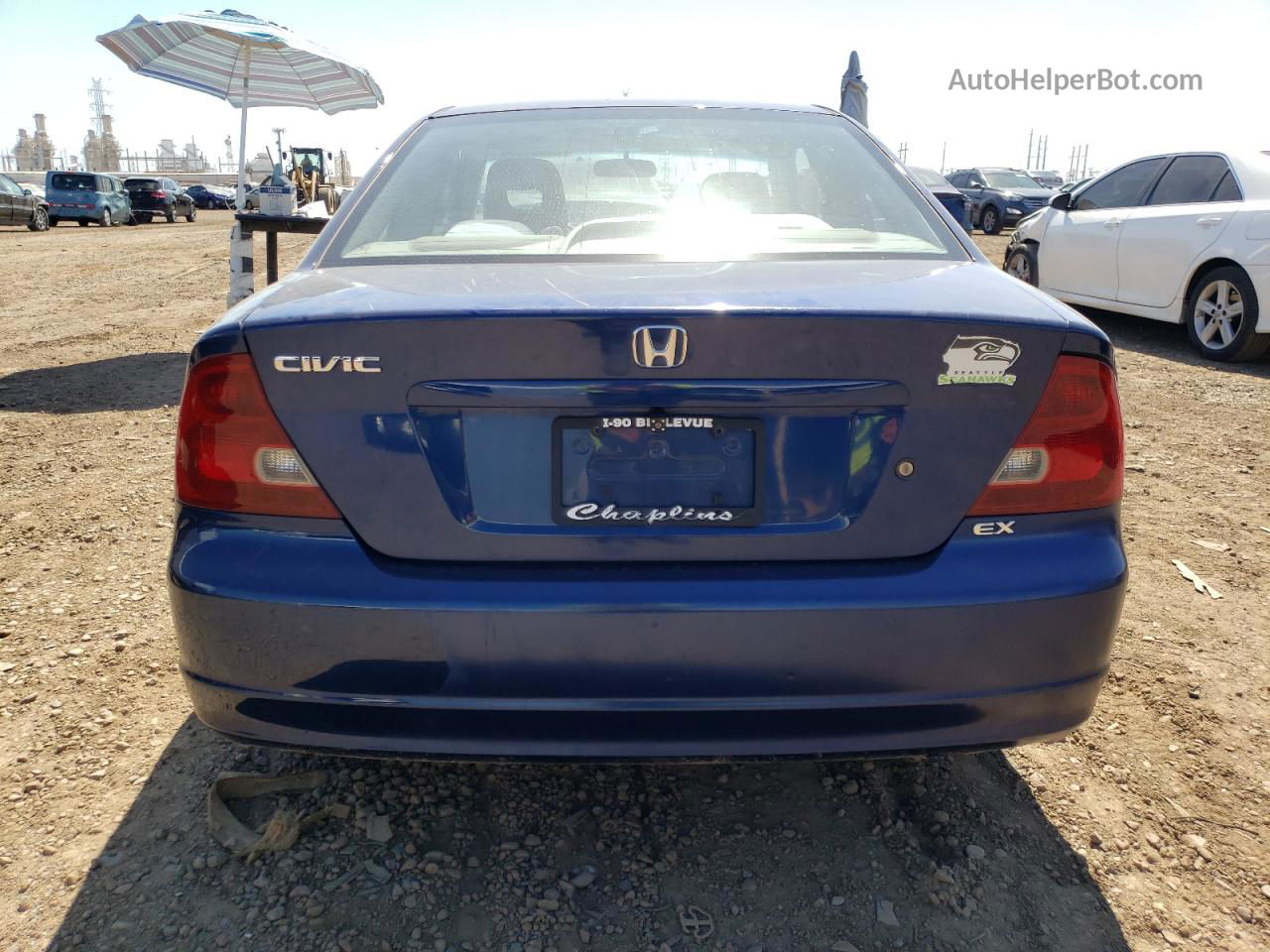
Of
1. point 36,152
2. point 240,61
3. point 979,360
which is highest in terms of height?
point 36,152

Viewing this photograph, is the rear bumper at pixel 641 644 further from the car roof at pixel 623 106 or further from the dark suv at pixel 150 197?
the dark suv at pixel 150 197

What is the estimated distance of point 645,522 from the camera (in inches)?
68.5

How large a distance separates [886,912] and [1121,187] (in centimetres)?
834

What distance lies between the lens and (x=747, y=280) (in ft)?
6.31

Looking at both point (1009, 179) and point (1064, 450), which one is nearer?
point (1064, 450)

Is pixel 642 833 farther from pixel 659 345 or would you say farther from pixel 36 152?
pixel 36 152

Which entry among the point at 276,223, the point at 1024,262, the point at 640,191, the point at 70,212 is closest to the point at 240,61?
the point at 276,223

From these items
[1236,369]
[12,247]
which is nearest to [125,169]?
A: [12,247]

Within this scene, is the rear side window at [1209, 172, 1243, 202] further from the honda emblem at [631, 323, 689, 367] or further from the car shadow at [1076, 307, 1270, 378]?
the honda emblem at [631, 323, 689, 367]

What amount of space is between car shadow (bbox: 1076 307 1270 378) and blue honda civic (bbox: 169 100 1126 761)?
22.1 ft

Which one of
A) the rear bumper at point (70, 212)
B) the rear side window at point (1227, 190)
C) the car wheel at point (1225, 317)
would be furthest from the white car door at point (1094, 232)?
the rear bumper at point (70, 212)

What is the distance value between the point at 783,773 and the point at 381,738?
110cm

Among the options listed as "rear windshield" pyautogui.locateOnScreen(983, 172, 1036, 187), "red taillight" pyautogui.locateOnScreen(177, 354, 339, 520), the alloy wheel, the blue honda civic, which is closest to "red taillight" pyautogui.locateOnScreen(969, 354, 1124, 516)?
the blue honda civic

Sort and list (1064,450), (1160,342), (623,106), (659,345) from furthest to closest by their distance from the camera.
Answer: (1160,342)
(623,106)
(1064,450)
(659,345)
